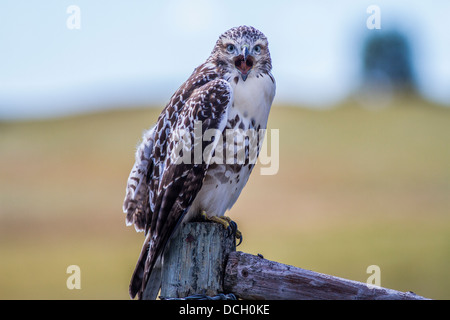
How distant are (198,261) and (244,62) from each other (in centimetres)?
158

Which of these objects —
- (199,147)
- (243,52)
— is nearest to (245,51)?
(243,52)

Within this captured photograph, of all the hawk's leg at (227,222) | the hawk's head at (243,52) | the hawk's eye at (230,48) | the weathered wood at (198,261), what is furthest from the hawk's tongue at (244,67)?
the weathered wood at (198,261)

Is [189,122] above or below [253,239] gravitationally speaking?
above

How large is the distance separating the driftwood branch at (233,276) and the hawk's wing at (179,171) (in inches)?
7.6

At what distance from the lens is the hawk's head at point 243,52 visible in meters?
4.31

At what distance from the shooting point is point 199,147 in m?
4.02

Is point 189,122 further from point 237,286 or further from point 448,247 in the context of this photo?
point 448,247

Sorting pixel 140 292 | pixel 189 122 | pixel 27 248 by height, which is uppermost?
pixel 189 122

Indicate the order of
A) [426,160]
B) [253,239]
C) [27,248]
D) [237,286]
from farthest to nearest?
[426,160]
[27,248]
[253,239]
[237,286]

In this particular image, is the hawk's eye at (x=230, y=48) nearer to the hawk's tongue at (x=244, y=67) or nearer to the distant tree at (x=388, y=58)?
the hawk's tongue at (x=244, y=67)

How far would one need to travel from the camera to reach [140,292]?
3.96 meters
